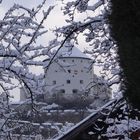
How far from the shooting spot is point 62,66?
8680 mm

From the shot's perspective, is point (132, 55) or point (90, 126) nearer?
point (132, 55)

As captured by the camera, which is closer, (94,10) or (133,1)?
(133,1)

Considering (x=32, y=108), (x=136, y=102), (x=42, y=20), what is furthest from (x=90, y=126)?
(x=136, y=102)

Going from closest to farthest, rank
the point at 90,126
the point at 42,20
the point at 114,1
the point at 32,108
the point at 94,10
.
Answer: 1. the point at 114,1
2. the point at 42,20
3. the point at 94,10
4. the point at 32,108
5. the point at 90,126

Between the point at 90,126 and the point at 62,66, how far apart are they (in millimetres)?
2046

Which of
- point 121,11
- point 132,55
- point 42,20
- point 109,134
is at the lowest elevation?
point 109,134

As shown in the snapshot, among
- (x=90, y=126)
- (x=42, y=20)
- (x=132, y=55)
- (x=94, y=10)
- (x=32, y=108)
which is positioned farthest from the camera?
(x=90, y=126)

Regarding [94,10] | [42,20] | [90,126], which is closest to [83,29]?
[94,10]

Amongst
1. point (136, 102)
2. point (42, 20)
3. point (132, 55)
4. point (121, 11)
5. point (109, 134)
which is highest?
point (42, 20)

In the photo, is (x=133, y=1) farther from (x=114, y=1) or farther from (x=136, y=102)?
(x=136, y=102)

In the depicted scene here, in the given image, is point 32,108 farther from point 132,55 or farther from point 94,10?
point 132,55

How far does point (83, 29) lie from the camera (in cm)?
858

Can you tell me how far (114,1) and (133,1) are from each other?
301 mm

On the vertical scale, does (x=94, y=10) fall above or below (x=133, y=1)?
above
